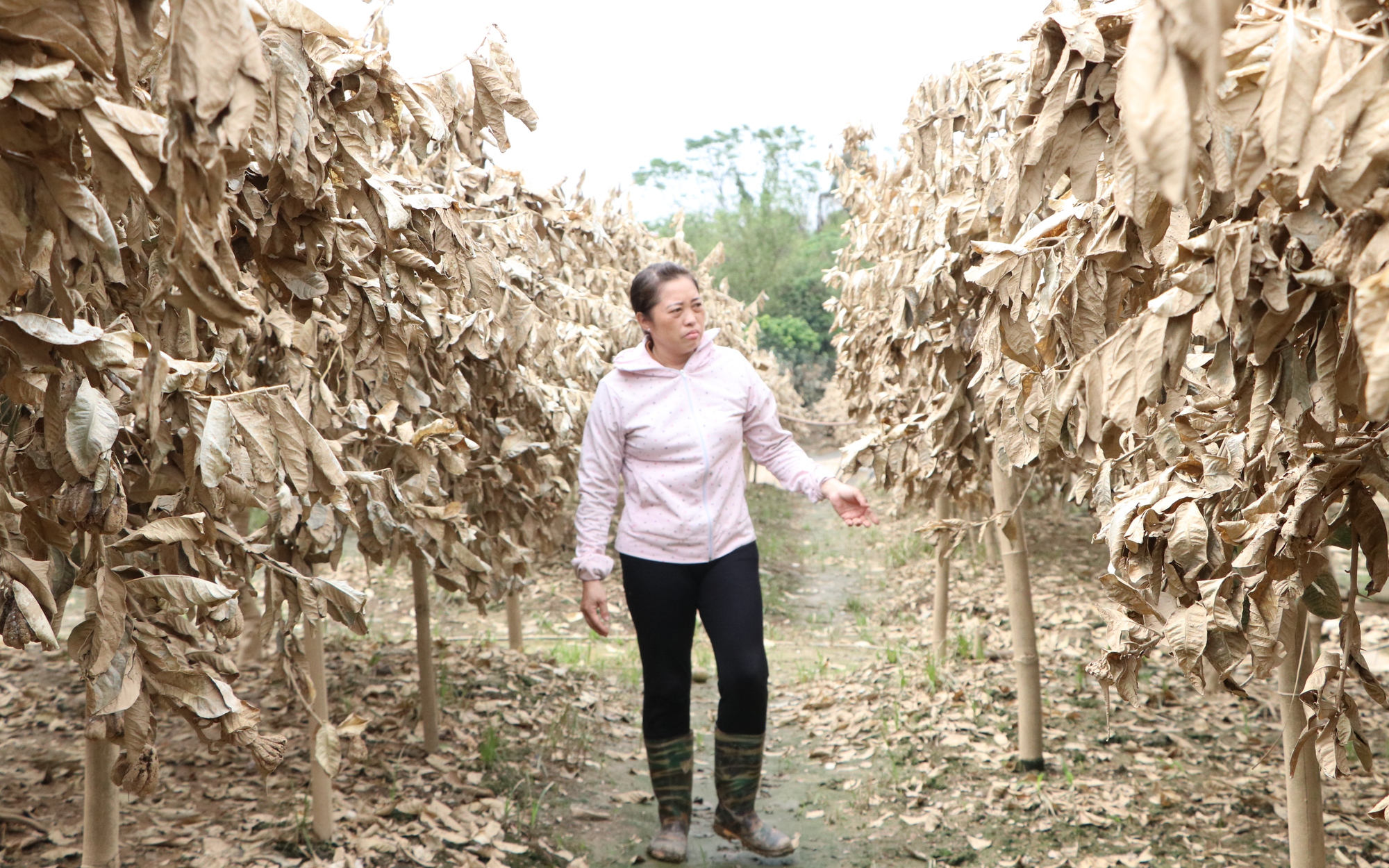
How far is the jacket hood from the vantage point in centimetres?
350

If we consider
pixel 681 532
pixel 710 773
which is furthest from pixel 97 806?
pixel 710 773

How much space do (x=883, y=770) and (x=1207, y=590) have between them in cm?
292

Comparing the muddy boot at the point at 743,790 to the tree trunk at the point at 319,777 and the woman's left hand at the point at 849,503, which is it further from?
the tree trunk at the point at 319,777

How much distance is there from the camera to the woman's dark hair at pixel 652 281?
3441mm

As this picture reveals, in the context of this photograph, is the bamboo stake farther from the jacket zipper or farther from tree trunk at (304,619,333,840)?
the jacket zipper

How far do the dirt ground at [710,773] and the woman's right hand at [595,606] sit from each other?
29.1 inches

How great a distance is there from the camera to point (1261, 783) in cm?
376

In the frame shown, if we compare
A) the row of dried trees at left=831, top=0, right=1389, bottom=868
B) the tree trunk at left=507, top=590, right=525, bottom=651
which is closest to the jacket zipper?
the row of dried trees at left=831, top=0, right=1389, bottom=868

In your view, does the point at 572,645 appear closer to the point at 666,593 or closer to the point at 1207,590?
the point at 666,593

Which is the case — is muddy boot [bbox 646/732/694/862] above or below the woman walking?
below

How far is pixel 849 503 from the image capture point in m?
3.41

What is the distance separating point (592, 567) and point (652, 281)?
0.96 metres

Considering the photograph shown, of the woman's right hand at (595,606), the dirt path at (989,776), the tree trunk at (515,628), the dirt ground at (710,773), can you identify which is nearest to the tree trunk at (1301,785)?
the dirt ground at (710,773)

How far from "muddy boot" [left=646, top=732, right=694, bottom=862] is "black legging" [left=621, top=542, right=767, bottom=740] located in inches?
5.9
